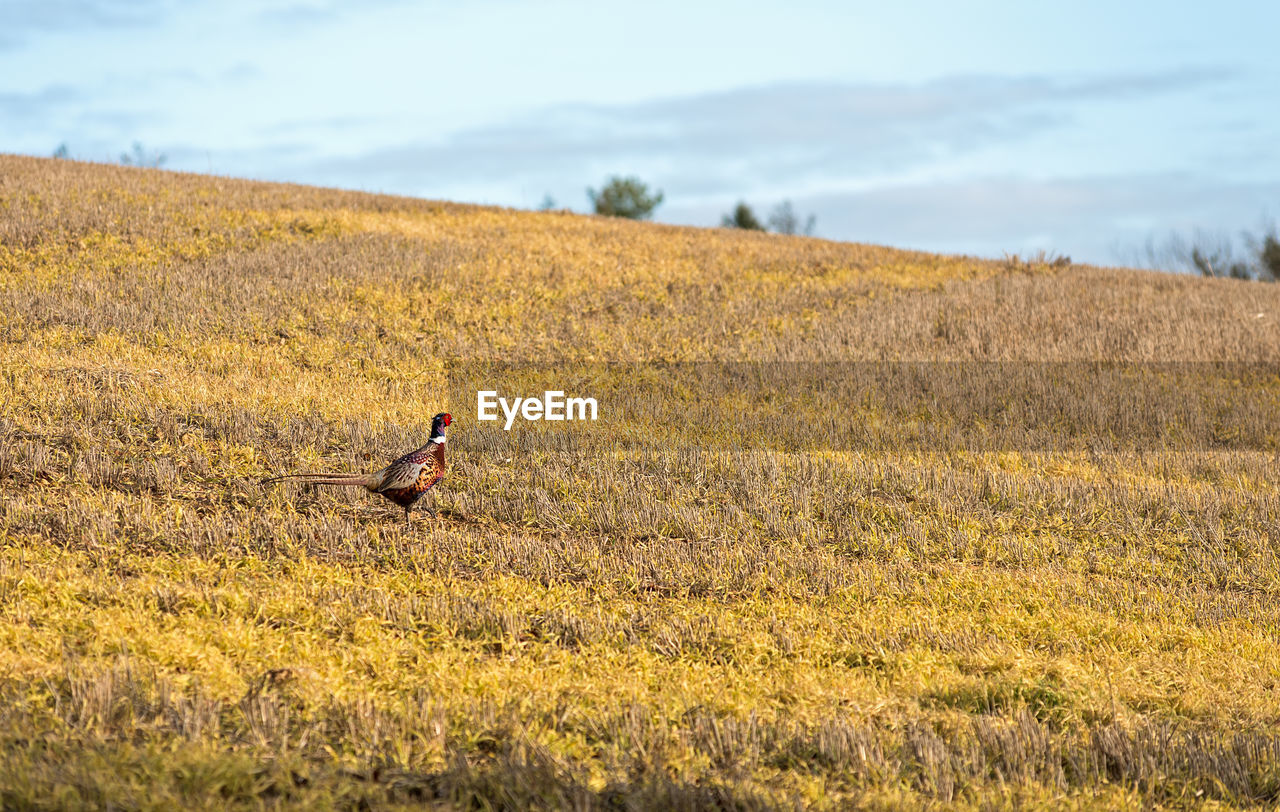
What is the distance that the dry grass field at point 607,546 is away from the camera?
216 inches

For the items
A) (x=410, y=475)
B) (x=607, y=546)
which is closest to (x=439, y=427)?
(x=410, y=475)

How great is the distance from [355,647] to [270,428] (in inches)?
209

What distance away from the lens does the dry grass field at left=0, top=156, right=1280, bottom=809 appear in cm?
550

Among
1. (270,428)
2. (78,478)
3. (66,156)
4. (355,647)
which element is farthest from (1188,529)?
(66,156)

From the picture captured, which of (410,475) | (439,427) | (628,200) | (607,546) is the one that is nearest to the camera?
(439,427)

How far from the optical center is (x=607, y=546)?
9305 millimetres

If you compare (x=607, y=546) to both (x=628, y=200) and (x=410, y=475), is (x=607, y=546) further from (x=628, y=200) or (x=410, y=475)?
(x=628, y=200)

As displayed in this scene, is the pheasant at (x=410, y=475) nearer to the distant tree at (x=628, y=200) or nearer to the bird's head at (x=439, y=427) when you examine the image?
the bird's head at (x=439, y=427)

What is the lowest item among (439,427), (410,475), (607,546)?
(607,546)

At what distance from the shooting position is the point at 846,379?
655 inches

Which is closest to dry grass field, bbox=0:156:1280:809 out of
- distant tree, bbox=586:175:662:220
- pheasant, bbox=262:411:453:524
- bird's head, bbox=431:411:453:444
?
pheasant, bbox=262:411:453:524

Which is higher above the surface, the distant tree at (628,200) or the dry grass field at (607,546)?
the distant tree at (628,200)

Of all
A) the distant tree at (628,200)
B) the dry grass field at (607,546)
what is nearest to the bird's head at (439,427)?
the dry grass field at (607,546)

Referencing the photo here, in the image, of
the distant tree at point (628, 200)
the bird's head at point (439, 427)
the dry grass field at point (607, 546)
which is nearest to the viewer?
the dry grass field at point (607, 546)
